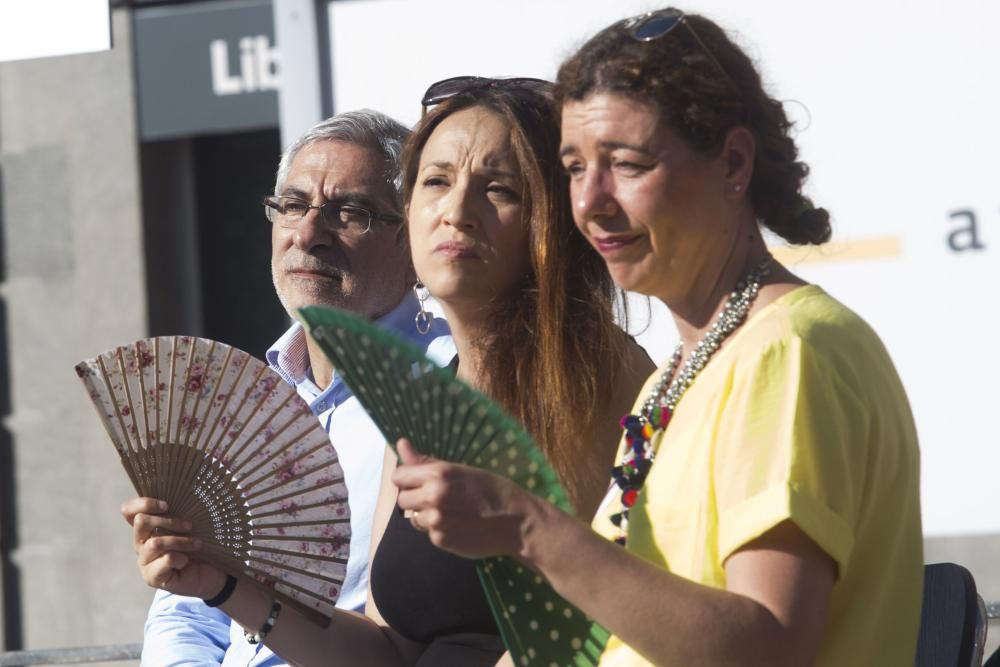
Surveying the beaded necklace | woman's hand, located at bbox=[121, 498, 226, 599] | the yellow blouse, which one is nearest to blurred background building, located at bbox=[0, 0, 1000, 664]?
the beaded necklace

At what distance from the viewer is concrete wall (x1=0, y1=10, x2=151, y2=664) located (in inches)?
265

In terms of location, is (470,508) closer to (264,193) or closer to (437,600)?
(437,600)

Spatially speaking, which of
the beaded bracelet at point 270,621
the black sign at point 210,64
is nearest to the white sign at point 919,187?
the beaded bracelet at point 270,621

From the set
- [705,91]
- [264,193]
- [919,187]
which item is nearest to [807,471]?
[705,91]

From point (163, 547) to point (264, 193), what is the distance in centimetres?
468

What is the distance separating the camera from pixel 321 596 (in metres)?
2.46

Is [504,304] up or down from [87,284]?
up

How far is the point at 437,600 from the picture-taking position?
2.42 meters

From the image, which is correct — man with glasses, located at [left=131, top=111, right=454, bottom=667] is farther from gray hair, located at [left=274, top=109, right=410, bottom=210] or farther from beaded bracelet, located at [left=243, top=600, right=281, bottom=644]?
beaded bracelet, located at [left=243, top=600, right=281, bottom=644]

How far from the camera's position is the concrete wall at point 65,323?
6742mm

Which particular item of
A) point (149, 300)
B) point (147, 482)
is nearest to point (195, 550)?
point (147, 482)

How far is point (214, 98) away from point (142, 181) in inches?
39.5

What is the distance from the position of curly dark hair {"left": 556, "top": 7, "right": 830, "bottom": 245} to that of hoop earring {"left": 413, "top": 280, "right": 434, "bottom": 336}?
1.04m

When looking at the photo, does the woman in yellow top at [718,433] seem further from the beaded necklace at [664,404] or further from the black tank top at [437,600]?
the black tank top at [437,600]
